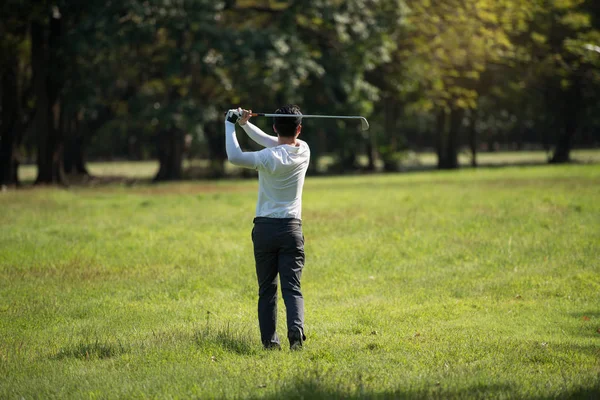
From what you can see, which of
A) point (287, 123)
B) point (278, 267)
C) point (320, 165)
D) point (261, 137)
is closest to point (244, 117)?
point (287, 123)

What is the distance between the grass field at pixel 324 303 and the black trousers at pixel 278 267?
0.25 metres

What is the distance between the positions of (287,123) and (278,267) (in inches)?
50.3

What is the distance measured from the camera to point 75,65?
1217 inches

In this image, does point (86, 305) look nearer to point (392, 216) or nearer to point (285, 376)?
point (285, 376)

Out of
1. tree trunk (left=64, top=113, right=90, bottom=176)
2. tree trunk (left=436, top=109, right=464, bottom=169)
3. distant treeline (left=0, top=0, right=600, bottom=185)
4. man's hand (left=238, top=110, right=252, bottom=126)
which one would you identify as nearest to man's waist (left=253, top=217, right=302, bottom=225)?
man's hand (left=238, top=110, right=252, bottom=126)

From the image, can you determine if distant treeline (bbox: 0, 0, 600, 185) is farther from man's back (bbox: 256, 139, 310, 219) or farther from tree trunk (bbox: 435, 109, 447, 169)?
man's back (bbox: 256, 139, 310, 219)

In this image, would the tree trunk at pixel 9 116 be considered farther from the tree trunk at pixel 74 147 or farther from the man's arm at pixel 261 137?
the man's arm at pixel 261 137

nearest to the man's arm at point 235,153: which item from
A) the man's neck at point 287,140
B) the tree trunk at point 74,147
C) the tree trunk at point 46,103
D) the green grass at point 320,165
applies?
the man's neck at point 287,140

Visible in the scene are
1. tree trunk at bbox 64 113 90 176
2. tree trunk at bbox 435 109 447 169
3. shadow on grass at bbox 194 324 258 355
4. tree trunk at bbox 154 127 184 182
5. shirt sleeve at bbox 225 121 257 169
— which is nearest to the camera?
shirt sleeve at bbox 225 121 257 169

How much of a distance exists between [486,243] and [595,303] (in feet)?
14.0

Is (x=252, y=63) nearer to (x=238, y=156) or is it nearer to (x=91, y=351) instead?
(x=91, y=351)

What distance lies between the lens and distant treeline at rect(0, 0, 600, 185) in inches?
1206

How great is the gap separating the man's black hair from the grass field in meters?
1.94

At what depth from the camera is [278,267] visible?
25.0ft
